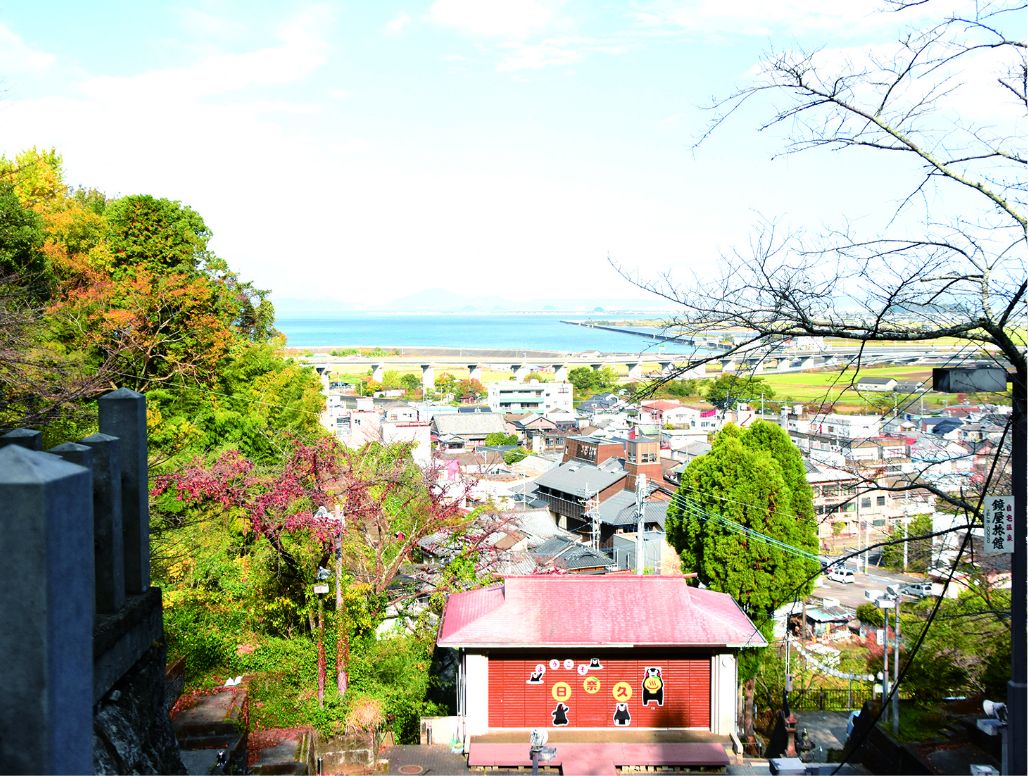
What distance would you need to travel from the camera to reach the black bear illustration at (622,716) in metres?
12.3

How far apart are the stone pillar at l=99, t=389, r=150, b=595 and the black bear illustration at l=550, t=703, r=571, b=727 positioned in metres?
10.3

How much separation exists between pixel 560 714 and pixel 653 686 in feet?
4.81

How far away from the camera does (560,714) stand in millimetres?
12336

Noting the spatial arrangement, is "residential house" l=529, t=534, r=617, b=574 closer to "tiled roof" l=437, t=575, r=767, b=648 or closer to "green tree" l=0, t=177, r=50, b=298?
"tiled roof" l=437, t=575, r=767, b=648

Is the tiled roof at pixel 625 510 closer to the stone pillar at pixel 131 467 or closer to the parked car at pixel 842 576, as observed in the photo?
the parked car at pixel 842 576

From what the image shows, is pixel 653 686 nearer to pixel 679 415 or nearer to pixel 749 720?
pixel 749 720

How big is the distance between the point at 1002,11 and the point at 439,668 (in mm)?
13386

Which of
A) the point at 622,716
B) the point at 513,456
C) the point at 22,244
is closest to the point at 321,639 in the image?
the point at 622,716

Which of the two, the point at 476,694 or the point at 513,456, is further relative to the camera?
the point at 513,456

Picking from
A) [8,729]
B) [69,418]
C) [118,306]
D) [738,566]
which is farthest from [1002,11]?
[118,306]

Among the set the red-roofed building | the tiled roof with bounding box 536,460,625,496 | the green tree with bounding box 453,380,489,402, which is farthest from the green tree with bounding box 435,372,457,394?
the red-roofed building

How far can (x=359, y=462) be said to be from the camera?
16156 mm

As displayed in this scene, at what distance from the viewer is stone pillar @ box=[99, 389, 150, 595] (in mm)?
2953

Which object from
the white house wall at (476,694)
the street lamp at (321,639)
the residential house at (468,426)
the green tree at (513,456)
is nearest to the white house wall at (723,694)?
the white house wall at (476,694)
